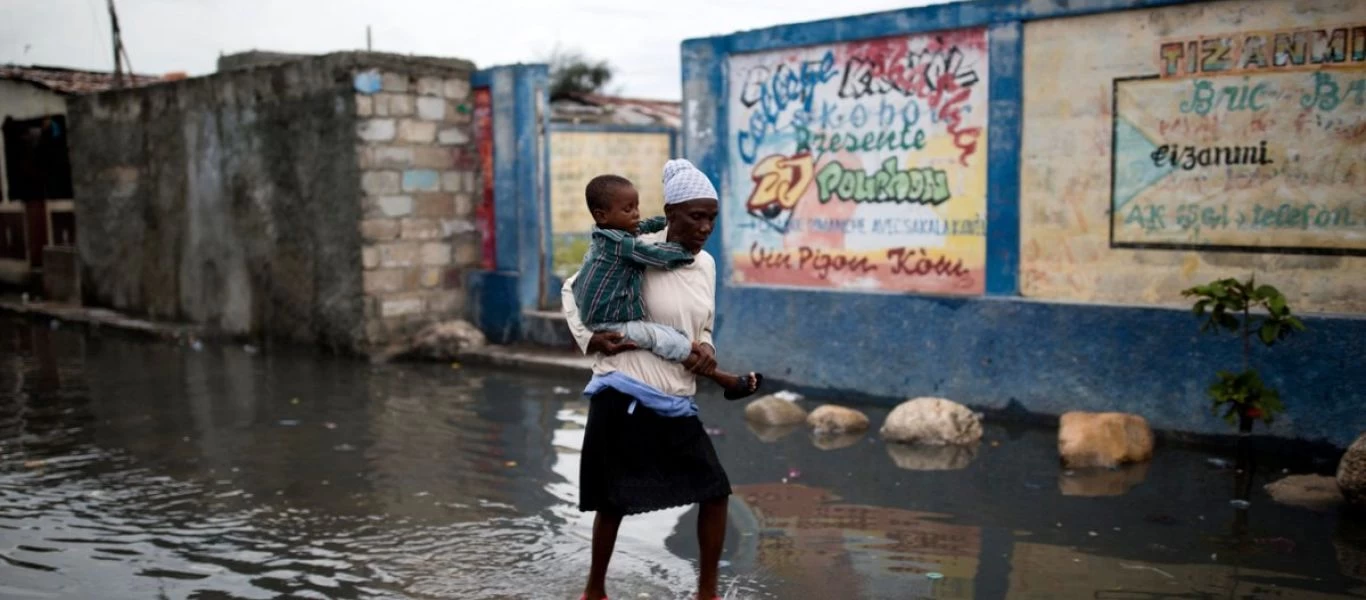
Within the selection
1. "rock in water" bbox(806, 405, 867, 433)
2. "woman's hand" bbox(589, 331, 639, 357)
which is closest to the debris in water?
"woman's hand" bbox(589, 331, 639, 357)

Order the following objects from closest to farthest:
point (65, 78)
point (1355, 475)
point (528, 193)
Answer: point (1355, 475) < point (528, 193) < point (65, 78)

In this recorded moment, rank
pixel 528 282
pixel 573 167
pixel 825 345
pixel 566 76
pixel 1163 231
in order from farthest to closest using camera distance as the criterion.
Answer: pixel 566 76
pixel 573 167
pixel 528 282
pixel 825 345
pixel 1163 231

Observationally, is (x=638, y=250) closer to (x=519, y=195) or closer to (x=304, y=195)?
(x=519, y=195)

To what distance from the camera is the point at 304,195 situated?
12.7 meters

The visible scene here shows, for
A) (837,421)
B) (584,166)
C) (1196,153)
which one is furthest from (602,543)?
(584,166)

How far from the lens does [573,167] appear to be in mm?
17172

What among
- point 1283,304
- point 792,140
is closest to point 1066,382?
point 1283,304

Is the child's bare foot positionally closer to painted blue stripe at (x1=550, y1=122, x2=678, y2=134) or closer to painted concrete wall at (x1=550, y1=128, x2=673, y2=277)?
painted concrete wall at (x1=550, y1=128, x2=673, y2=277)

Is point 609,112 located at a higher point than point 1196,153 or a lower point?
higher

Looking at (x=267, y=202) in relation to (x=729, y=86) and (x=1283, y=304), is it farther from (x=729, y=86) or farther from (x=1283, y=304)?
(x=1283, y=304)

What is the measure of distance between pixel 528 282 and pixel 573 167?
548cm

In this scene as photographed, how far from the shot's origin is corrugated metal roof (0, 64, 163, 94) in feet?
63.8

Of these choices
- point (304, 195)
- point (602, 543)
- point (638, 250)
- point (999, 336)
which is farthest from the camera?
point (304, 195)

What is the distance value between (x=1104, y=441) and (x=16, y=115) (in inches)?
739
